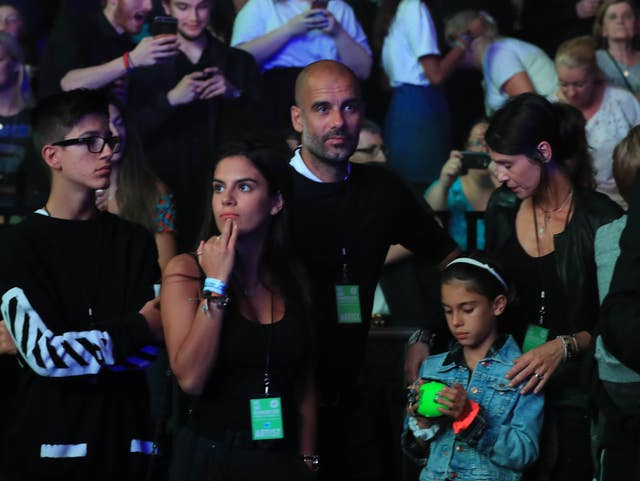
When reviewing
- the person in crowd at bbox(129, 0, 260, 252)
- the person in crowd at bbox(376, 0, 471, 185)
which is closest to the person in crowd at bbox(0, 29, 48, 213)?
the person in crowd at bbox(129, 0, 260, 252)

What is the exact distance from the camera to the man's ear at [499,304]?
3674mm

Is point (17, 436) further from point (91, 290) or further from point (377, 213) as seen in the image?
point (377, 213)

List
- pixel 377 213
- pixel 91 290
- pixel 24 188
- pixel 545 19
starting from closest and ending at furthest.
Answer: pixel 91 290 < pixel 377 213 < pixel 24 188 < pixel 545 19

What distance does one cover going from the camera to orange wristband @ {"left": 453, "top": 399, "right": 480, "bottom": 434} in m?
3.39

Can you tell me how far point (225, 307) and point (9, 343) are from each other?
2.32ft

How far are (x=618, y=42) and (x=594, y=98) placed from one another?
529mm

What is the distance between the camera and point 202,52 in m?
5.73

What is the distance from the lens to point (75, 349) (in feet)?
10.0

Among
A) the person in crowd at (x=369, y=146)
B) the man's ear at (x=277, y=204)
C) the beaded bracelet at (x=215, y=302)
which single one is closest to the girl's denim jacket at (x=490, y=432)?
the man's ear at (x=277, y=204)

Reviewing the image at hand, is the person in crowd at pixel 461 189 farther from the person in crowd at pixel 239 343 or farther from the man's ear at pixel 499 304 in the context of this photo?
the person in crowd at pixel 239 343

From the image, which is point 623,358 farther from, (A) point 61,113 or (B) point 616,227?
(A) point 61,113

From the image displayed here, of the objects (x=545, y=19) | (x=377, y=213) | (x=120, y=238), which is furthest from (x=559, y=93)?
(x=120, y=238)

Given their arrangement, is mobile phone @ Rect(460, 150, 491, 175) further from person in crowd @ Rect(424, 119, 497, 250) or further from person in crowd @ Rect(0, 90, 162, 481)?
person in crowd @ Rect(0, 90, 162, 481)

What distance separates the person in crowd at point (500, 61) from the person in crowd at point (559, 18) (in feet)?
0.58
